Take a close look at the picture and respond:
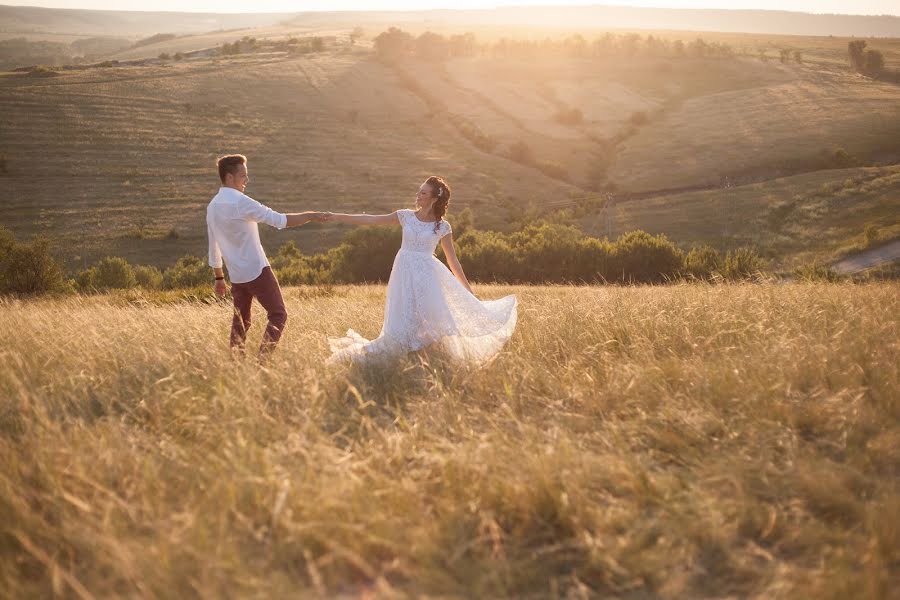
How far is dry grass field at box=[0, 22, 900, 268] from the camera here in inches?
2189

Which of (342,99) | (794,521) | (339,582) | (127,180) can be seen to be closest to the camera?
(339,582)

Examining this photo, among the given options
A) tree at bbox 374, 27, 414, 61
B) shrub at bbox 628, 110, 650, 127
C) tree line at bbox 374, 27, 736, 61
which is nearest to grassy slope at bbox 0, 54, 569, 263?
tree at bbox 374, 27, 414, 61

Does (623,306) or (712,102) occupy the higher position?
(712,102)

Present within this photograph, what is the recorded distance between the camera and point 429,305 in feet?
22.6

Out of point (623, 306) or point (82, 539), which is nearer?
point (82, 539)

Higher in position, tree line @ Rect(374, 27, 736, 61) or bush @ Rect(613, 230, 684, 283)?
tree line @ Rect(374, 27, 736, 61)

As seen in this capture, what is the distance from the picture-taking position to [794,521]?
318cm

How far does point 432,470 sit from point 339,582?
0.95 meters

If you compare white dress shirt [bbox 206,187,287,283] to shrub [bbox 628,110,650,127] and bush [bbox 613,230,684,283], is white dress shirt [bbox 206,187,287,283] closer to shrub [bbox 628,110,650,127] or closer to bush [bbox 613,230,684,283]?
bush [bbox 613,230,684,283]

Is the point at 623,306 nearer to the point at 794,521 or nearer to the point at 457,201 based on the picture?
the point at 794,521

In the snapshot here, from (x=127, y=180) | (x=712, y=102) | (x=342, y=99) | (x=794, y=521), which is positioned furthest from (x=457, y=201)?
Answer: (x=794, y=521)

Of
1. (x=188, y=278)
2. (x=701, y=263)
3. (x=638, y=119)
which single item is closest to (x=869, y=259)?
(x=701, y=263)

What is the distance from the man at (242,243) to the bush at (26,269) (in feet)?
51.0

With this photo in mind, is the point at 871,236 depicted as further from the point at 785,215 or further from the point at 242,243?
the point at 242,243
